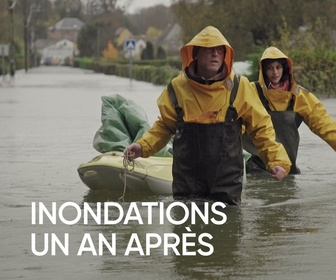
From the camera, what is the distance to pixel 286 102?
1203 cm

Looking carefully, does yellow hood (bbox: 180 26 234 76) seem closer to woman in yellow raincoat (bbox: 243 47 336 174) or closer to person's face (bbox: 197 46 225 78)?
person's face (bbox: 197 46 225 78)

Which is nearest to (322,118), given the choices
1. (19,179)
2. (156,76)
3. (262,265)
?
(19,179)

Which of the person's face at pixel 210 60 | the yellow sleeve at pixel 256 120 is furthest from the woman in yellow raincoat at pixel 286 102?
the person's face at pixel 210 60

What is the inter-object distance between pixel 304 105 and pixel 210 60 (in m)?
Result: 2.87

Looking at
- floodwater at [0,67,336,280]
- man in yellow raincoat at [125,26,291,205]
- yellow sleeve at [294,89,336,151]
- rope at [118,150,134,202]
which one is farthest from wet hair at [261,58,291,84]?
man in yellow raincoat at [125,26,291,205]

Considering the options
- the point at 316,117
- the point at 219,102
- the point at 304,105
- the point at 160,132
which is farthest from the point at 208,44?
the point at 304,105

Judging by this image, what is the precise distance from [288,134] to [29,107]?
61.3 ft

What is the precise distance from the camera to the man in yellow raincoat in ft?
29.3

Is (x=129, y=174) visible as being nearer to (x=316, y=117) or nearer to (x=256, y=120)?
(x=316, y=117)

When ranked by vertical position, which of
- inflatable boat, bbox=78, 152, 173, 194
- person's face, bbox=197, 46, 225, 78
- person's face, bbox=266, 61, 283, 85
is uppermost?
person's face, bbox=197, 46, 225, 78

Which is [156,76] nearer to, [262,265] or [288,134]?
[288,134]

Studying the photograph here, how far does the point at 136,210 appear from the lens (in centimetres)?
978

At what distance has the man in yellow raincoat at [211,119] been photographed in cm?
895

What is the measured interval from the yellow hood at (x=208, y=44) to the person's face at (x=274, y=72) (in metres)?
2.85
